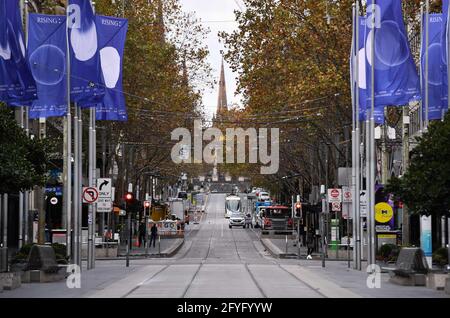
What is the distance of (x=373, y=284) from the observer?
33.8m

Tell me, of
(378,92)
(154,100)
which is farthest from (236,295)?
(154,100)

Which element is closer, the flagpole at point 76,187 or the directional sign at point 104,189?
the flagpole at point 76,187

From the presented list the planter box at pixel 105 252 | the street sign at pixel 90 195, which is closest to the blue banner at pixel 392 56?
the street sign at pixel 90 195

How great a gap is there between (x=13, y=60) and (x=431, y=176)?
40.2ft

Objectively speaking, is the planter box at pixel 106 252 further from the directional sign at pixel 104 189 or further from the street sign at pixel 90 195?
the street sign at pixel 90 195

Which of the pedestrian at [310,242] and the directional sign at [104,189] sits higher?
the directional sign at [104,189]

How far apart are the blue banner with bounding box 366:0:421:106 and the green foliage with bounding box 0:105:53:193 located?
38.9ft

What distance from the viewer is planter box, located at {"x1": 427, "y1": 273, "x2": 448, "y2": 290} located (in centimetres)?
3166

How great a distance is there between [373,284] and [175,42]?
4593cm

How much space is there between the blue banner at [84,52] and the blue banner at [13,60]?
568cm

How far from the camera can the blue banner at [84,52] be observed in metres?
38.9

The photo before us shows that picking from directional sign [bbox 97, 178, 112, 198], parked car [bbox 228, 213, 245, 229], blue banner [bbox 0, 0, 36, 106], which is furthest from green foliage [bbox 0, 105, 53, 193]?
parked car [bbox 228, 213, 245, 229]

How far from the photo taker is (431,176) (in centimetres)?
2992

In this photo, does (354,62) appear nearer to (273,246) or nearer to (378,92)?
(378,92)
